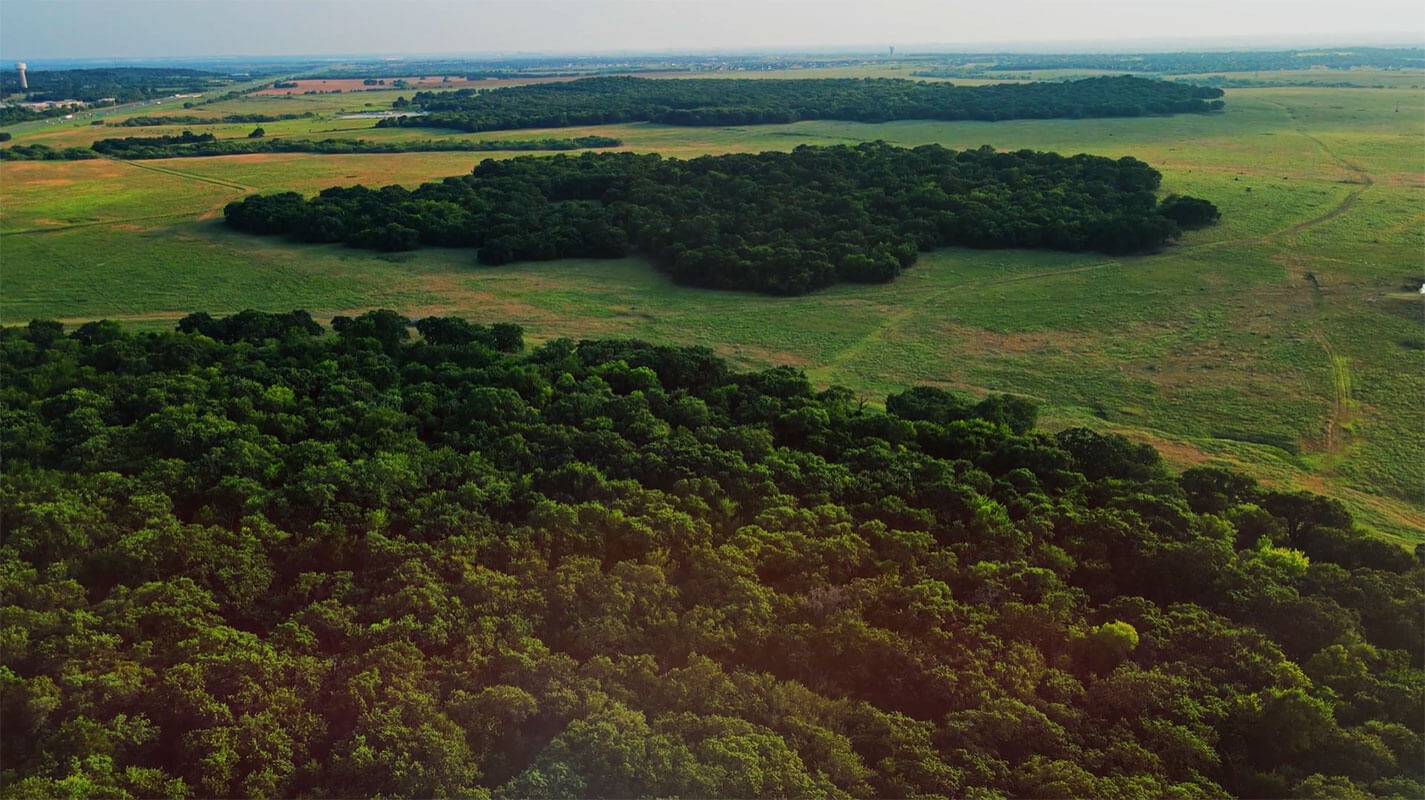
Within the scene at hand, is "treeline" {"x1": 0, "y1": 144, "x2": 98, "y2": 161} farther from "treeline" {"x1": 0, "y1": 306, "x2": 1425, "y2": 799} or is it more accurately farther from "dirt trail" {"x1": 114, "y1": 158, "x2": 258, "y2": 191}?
"treeline" {"x1": 0, "y1": 306, "x2": 1425, "y2": 799}

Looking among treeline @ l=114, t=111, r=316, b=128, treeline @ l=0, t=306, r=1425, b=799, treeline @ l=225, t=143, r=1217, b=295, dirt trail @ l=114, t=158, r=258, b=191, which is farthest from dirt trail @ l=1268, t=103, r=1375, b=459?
treeline @ l=114, t=111, r=316, b=128

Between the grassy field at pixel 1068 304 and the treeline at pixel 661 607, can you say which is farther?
the grassy field at pixel 1068 304

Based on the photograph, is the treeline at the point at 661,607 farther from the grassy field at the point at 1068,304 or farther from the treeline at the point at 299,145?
the treeline at the point at 299,145

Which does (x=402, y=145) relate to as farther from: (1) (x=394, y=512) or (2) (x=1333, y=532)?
(2) (x=1333, y=532)

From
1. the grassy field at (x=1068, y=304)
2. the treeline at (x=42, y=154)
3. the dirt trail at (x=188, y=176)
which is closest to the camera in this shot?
the grassy field at (x=1068, y=304)

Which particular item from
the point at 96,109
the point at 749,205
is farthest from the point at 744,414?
the point at 96,109

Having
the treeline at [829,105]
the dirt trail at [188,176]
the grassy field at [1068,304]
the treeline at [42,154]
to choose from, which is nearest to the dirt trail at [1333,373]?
the grassy field at [1068,304]

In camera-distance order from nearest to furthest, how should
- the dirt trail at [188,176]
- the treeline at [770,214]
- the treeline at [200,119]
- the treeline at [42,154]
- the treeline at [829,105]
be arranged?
Answer: the treeline at [770,214] < the dirt trail at [188,176] < the treeline at [42,154] < the treeline at [829,105] < the treeline at [200,119]
